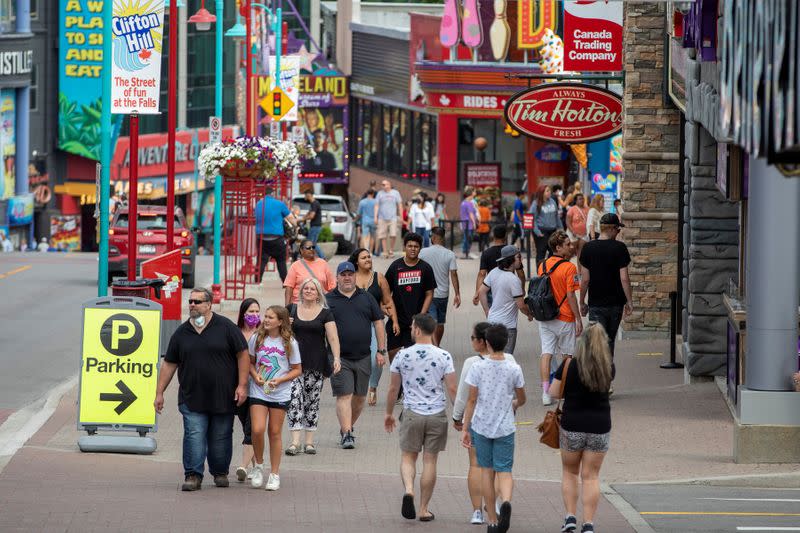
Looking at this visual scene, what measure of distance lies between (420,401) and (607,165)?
69.9 feet

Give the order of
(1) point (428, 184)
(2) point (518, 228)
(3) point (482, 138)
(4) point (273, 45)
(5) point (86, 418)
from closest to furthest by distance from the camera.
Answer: (5) point (86, 418) → (2) point (518, 228) → (4) point (273, 45) → (3) point (482, 138) → (1) point (428, 184)

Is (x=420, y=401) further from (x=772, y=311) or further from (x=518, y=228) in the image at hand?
(x=518, y=228)

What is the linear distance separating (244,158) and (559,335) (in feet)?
33.8

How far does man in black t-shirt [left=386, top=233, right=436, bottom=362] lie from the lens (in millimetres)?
15617

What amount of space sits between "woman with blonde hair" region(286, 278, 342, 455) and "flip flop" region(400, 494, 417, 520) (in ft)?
7.22

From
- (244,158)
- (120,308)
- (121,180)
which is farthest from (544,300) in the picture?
(121,180)

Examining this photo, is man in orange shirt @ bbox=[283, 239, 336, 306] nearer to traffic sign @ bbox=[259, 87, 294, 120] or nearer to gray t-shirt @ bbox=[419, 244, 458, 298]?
gray t-shirt @ bbox=[419, 244, 458, 298]

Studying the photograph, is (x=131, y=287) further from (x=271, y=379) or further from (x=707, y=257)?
(x=707, y=257)

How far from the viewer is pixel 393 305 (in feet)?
50.6

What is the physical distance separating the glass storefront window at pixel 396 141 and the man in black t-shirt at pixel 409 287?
39.0 m

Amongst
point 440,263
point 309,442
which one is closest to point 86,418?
point 309,442

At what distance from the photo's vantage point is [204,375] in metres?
11.3

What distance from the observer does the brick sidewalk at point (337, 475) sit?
10.6 meters

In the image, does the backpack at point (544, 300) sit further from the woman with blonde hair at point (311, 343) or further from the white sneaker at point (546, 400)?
the woman with blonde hair at point (311, 343)
